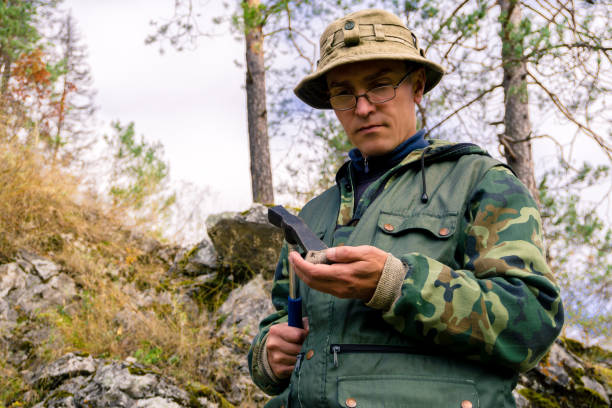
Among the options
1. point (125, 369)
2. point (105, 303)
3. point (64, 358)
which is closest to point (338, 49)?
point (125, 369)

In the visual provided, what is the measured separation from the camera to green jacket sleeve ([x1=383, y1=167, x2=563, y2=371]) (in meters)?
1.14

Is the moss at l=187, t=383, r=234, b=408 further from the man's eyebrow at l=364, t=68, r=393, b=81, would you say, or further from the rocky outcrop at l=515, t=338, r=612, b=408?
the man's eyebrow at l=364, t=68, r=393, b=81

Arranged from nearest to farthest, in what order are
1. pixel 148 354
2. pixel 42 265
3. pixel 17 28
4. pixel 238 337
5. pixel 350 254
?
pixel 350 254
pixel 148 354
pixel 238 337
pixel 42 265
pixel 17 28

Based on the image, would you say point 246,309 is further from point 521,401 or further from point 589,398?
point 589,398

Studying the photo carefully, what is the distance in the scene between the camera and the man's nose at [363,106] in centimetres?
170

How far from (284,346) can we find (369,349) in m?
0.42

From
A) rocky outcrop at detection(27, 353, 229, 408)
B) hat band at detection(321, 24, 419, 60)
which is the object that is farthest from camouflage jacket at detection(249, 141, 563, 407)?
rocky outcrop at detection(27, 353, 229, 408)

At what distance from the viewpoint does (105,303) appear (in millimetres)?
5102

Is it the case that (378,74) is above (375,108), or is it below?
above

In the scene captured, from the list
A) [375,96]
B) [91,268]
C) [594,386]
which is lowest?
[594,386]

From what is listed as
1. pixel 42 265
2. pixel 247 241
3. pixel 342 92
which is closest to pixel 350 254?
pixel 342 92

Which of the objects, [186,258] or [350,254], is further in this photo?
[186,258]

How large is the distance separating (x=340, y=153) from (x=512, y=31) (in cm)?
335

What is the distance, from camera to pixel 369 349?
4.16 feet
